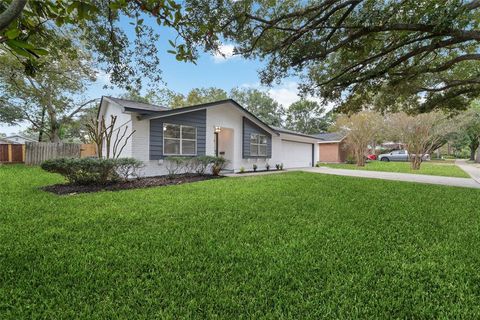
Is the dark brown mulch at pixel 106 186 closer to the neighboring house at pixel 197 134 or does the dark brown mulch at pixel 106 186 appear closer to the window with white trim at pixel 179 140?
the neighboring house at pixel 197 134

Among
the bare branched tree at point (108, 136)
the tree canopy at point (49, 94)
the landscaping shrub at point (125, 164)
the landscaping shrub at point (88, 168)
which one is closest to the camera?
the landscaping shrub at point (88, 168)

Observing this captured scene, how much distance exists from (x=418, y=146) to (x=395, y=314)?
1746cm

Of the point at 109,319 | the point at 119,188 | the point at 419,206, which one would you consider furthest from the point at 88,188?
the point at 419,206

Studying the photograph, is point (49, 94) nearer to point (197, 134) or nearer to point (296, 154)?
point (197, 134)

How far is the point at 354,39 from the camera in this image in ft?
20.1

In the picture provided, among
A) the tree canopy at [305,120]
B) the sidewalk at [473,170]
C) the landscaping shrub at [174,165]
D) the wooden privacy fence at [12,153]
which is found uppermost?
the tree canopy at [305,120]

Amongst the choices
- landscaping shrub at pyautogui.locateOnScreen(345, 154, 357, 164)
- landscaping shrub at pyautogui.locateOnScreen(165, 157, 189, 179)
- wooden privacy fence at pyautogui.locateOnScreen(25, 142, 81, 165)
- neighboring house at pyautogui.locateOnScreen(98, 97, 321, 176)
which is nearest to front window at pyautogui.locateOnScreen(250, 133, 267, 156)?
neighboring house at pyautogui.locateOnScreen(98, 97, 321, 176)

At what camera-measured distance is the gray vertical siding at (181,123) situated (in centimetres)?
960

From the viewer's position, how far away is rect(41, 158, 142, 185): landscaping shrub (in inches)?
263

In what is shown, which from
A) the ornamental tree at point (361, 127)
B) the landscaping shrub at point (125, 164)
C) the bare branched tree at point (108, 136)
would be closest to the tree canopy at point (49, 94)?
the bare branched tree at point (108, 136)

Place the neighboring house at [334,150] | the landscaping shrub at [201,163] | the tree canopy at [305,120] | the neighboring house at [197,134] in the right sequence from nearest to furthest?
1. the neighboring house at [197,134]
2. the landscaping shrub at [201,163]
3. the neighboring house at [334,150]
4. the tree canopy at [305,120]

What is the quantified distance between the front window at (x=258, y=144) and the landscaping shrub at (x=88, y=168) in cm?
750

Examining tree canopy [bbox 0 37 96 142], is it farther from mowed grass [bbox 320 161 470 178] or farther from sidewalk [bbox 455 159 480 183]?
sidewalk [bbox 455 159 480 183]

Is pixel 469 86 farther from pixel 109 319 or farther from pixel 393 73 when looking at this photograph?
pixel 109 319
